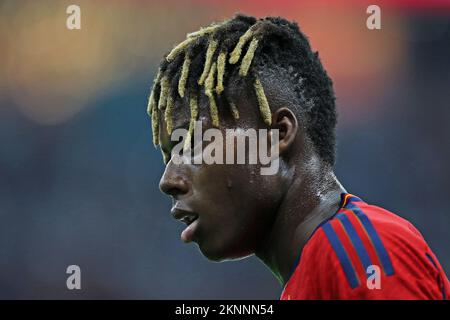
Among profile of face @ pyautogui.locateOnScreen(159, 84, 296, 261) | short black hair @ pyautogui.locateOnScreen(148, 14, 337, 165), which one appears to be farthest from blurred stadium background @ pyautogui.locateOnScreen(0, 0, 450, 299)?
profile of face @ pyautogui.locateOnScreen(159, 84, 296, 261)

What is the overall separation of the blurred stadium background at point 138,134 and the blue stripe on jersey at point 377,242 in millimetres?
4656

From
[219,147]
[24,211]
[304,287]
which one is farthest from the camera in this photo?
[24,211]

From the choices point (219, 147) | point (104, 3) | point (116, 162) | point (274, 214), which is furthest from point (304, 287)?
point (104, 3)

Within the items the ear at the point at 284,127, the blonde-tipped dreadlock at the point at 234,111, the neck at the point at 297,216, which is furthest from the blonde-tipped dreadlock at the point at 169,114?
the neck at the point at 297,216

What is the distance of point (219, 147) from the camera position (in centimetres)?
256

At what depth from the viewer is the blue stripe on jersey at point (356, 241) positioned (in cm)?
216

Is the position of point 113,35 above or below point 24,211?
above

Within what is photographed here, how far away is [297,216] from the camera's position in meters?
2.55

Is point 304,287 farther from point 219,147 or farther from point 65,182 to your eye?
point 65,182

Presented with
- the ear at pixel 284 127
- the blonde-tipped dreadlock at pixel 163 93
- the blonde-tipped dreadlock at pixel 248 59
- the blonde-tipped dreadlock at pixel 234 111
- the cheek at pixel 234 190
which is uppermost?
the blonde-tipped dreadlock at pixel 248 59

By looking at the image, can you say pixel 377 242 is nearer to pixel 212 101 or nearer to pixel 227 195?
pixel 227 195

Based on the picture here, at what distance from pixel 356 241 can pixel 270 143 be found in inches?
20.5

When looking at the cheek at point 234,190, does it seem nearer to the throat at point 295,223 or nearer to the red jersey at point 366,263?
the throat at point 295,223
